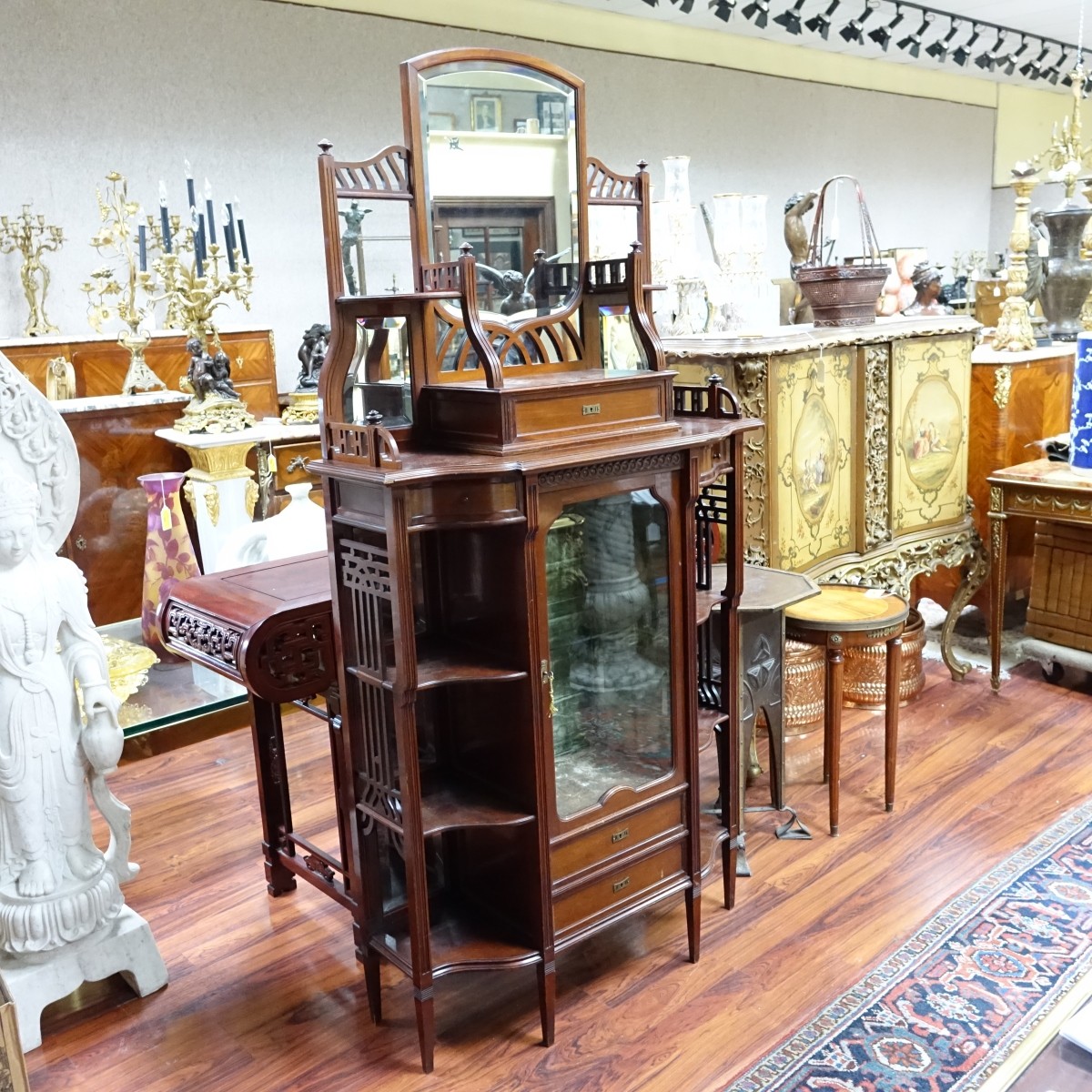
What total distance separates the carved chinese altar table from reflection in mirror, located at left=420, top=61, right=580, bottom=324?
982mm

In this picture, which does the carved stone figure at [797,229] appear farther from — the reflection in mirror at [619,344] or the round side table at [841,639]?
the reflection in mirror at [619,344]

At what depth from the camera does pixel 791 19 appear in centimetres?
786

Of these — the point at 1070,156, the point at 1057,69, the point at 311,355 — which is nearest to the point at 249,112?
the point at 311,355

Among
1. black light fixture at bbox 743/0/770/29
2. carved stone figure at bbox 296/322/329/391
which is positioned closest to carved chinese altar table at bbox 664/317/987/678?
carved stone figure at bbox 296/322/329/391

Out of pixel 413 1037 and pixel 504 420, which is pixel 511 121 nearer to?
pixel 504 420

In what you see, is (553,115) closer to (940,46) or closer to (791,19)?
(791,19)

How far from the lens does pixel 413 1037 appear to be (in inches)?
87.6

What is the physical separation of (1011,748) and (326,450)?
252 centimetres

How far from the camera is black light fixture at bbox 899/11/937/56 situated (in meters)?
8.42

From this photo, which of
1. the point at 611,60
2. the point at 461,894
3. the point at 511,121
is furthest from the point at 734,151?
the point at 461,894

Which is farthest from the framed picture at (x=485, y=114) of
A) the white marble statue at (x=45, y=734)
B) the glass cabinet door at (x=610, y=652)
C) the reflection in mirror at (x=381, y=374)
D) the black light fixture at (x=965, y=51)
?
the black light fixture at (x=965, y=51)

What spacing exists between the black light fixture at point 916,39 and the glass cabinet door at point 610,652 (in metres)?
7.82

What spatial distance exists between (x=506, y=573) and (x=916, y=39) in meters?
8.76

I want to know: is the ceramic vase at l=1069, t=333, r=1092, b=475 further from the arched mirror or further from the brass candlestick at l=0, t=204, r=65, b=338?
the brass candlestick at l=0, t=204, r=65, b=338
